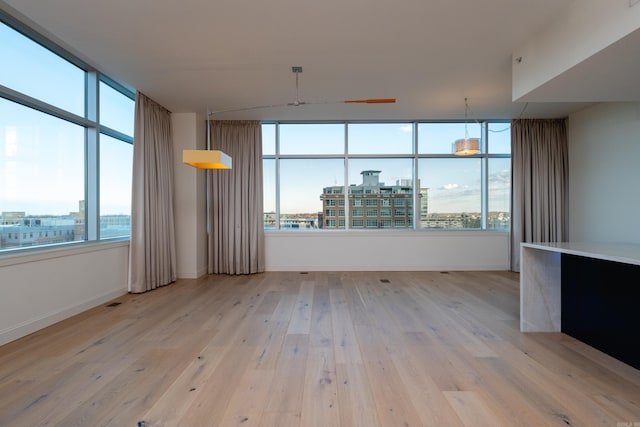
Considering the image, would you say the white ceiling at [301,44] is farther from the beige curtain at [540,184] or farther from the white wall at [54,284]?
the white wall at [54,284]

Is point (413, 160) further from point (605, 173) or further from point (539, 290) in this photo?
point (539, 290)

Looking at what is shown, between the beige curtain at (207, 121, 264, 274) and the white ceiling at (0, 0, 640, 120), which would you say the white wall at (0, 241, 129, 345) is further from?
the white ceiling at (0, 0, 640, 120)

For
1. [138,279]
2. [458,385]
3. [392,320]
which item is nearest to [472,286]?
[392,320]

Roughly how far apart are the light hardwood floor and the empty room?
0.02 metres

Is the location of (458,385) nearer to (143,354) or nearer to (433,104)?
(143,354)

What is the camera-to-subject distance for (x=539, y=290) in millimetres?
2754

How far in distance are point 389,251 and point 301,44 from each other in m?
3.93

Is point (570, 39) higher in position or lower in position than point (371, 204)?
higher

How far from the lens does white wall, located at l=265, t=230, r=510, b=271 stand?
18.0 ft

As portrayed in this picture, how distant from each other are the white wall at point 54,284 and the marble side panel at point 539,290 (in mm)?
4811

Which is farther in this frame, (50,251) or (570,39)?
(50,251)

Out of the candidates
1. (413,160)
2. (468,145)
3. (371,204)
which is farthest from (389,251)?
(468,145)

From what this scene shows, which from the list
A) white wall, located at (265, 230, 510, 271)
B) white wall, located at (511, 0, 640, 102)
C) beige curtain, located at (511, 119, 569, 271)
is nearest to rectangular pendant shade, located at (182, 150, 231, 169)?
white wall, located at (265, 230, 510, 271)

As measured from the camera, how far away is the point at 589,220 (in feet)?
15.6
